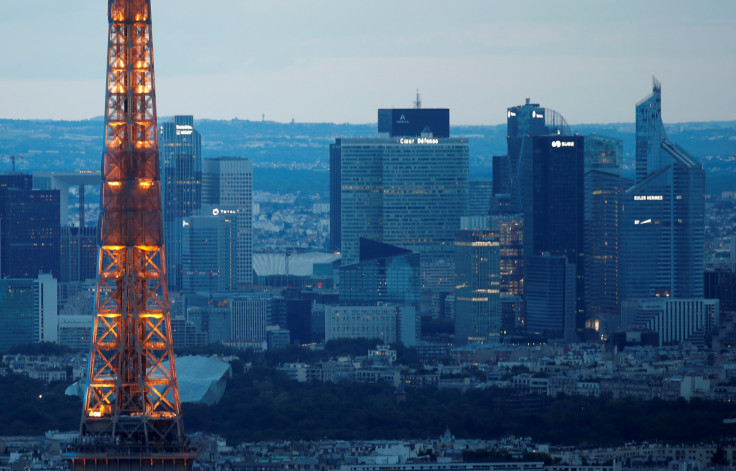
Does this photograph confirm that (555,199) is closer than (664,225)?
No

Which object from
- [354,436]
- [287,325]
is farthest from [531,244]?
[354,436]

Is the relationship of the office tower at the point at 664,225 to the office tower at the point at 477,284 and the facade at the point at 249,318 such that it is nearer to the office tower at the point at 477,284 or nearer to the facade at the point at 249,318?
the office tower at the point at 477,284

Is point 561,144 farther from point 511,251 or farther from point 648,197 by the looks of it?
point 648,197

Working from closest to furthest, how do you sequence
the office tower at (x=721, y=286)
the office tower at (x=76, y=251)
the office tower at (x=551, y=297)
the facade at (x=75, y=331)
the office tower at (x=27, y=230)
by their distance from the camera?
the facade at (x=75, y=331) < the office tower at (x=721, y=286) < the office tower at (x=551, y=297) < the office tower at (x=27, y=230) < the office tower at (x=76, y=251)

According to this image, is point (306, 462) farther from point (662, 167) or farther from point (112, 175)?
point (662, 167)

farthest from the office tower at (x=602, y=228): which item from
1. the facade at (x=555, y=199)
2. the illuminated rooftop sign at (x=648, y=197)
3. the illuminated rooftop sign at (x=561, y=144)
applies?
the illuminated rooftop sign at (x=648, y=197)

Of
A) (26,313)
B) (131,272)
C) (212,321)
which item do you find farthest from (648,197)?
(131,272)
